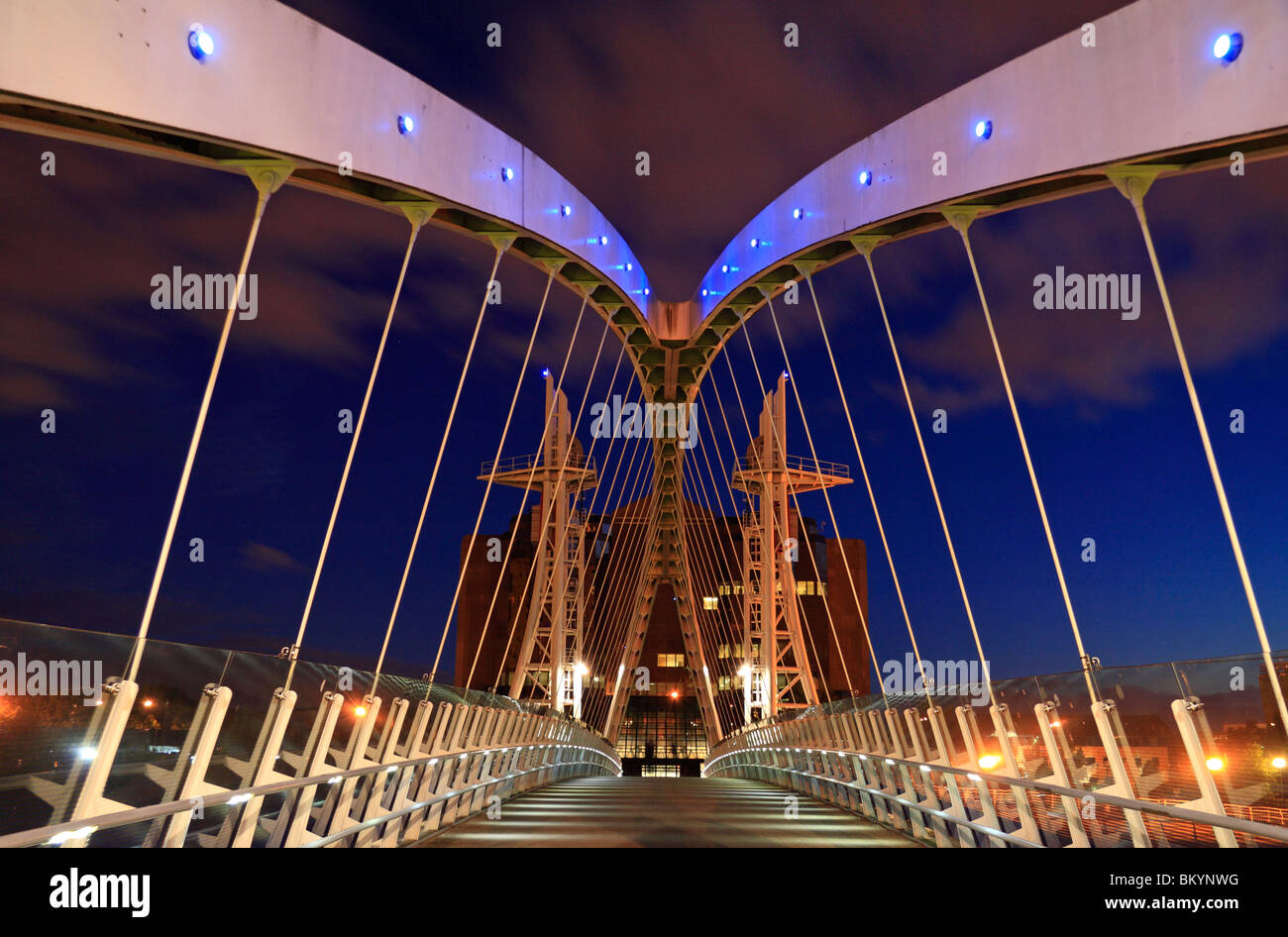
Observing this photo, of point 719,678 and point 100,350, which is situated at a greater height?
point 100,350

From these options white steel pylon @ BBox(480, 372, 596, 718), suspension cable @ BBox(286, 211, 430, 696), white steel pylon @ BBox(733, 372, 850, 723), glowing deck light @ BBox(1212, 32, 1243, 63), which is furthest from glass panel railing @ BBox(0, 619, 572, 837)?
white steel pylon @ BBox(733, 372, 850, 723)

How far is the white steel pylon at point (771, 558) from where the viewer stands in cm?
3089

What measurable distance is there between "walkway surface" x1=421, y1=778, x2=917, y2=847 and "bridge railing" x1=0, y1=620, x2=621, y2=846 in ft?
2.71

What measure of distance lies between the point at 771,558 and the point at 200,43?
2574 centimetres

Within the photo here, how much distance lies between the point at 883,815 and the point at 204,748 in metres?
7.48

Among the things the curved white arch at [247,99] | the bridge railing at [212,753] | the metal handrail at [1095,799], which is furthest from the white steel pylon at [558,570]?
the bridge railing at [212,753]

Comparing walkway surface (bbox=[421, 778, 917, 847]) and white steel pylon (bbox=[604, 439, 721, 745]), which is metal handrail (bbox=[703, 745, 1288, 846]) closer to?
walkway surface (bbox=[421, 778, 917, 847])

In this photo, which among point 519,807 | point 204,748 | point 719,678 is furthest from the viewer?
point 719,678

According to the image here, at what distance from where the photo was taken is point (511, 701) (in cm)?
1379

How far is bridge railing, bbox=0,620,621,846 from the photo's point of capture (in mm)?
3877

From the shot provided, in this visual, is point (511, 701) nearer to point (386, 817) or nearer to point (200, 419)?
point (386, 817)

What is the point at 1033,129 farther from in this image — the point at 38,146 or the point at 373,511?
the point at 373,511
